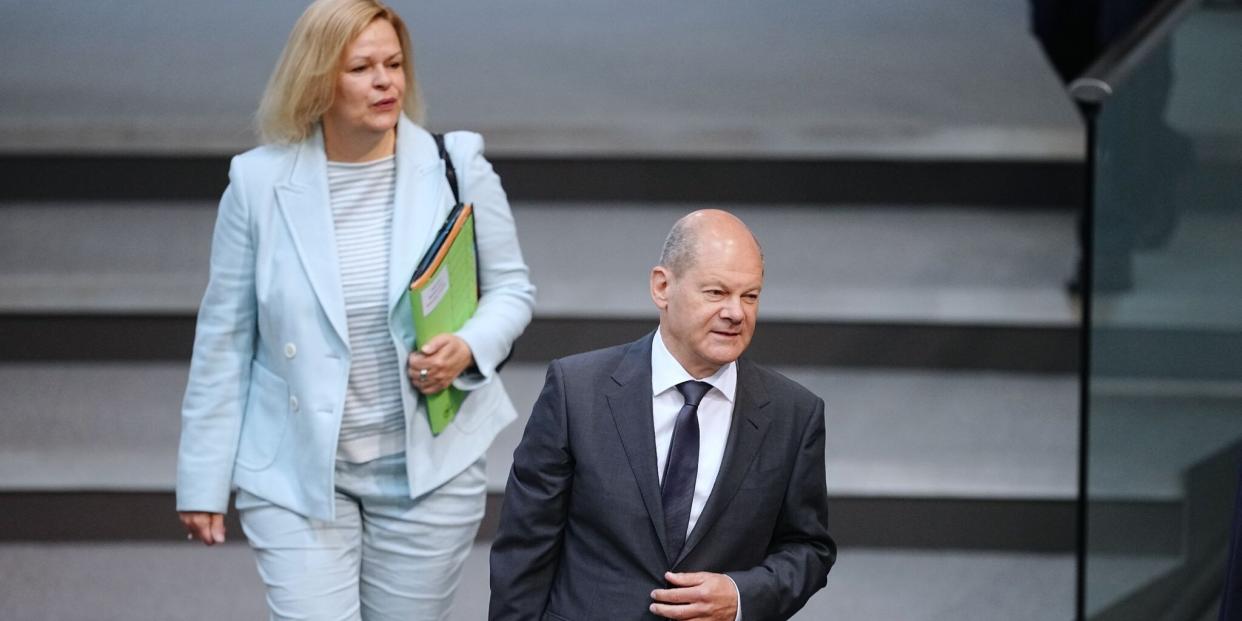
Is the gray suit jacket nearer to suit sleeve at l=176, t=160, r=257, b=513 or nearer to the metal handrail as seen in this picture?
suit sleeve at l=176, t=160, r=257, b=513

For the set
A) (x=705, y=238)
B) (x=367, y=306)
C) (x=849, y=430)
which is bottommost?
(x=849, y=430)

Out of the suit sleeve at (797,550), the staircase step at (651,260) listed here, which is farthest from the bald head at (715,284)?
the staircase step at (651,260)

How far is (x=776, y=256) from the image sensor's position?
4.49 meters

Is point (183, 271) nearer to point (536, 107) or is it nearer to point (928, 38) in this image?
point (536, 107)

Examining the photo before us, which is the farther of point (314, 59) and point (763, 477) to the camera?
point (314, 59)

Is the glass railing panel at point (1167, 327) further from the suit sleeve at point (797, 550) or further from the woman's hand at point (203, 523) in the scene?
the woman's hand at point (203, 523)

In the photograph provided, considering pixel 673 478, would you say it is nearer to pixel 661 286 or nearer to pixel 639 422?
pixel 639 422

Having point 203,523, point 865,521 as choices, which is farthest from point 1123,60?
point 203,523

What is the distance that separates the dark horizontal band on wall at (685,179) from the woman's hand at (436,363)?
6.56ft

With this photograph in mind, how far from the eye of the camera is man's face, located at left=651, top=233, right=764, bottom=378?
1957mm

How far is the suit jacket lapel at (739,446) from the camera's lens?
2.03 metres

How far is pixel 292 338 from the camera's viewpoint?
2576 mm

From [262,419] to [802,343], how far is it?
195cm

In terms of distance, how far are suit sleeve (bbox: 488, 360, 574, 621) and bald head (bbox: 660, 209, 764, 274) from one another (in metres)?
0.25
